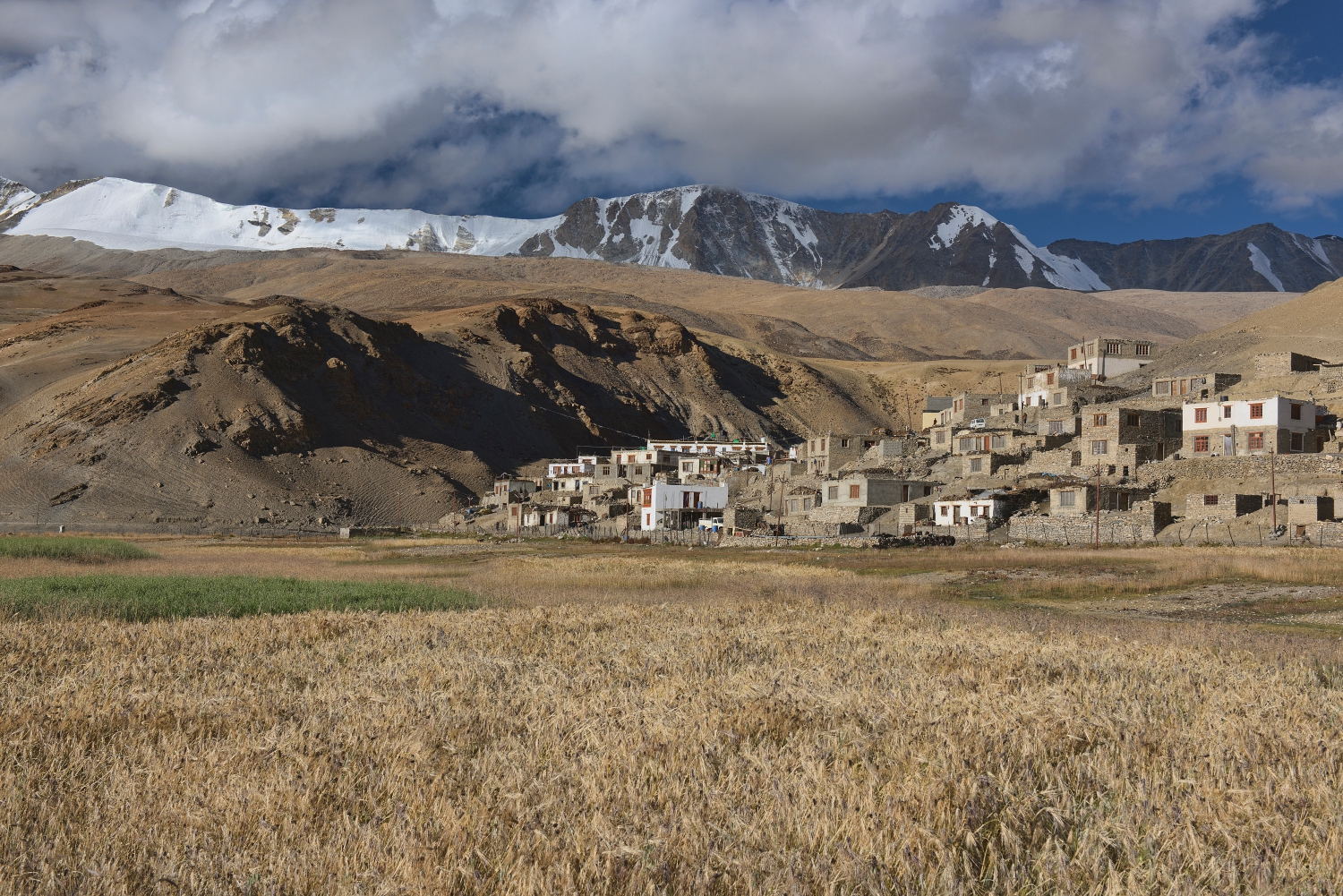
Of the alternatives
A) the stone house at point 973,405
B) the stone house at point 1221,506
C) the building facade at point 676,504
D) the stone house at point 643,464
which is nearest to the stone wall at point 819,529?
the building facade at point 676,504

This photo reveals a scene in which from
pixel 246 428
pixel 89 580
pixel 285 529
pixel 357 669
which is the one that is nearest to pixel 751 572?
pixel 89 580

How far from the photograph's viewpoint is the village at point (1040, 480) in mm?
49656

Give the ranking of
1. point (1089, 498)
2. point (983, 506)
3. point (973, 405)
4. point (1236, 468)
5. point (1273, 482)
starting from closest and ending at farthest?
1. point (1273, 482)
2. point (1089, 498)
3. point (1236, 468)
4. point (983, 506)
5. point (973, 405)

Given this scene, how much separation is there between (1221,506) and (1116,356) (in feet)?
151

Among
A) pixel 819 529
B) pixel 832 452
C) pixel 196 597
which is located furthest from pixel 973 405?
pixel 196 597

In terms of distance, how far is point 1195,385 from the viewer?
69250 mm

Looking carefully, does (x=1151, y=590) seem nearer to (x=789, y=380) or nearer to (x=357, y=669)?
(x=357, y=669)

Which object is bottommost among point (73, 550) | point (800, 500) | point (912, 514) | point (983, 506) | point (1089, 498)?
point (73, 550)

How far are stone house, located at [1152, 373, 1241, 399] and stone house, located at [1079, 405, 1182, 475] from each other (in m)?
4.98

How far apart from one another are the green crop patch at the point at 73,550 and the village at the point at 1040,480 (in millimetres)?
31330

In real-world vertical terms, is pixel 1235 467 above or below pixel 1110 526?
above

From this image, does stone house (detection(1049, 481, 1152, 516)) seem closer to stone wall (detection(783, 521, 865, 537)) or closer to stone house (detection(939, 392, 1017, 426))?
stone wall (detection(783, 521, 865, 537))

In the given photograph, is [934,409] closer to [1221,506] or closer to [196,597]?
[1221,506]

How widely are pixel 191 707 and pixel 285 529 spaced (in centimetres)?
7775
